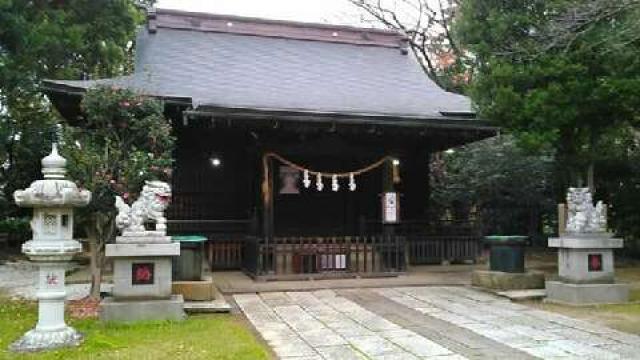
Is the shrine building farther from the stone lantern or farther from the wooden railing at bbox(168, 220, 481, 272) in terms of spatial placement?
the stone lantern

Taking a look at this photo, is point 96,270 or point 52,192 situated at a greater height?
point 52,192

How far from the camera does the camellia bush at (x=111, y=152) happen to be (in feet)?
26.5

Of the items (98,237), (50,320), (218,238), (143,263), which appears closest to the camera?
(50,320)

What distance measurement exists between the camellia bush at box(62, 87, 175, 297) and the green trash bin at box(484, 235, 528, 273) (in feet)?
18.8

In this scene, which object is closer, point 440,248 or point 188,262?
point 188,262

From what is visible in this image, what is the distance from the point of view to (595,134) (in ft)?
37.6

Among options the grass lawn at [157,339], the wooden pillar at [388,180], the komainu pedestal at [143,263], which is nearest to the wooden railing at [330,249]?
the wooden pillar at [388,180]

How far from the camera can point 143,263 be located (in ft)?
23.8

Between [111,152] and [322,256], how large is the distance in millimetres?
4571

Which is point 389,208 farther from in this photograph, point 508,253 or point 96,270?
point 96,270

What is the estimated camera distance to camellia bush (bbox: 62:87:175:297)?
808 cm

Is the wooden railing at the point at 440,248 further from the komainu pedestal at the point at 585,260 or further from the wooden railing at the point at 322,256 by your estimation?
the komainu pedestal at the point at 585,260

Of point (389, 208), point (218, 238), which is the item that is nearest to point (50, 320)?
point (218, 238)

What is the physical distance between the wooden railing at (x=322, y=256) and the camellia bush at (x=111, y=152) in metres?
2.85
